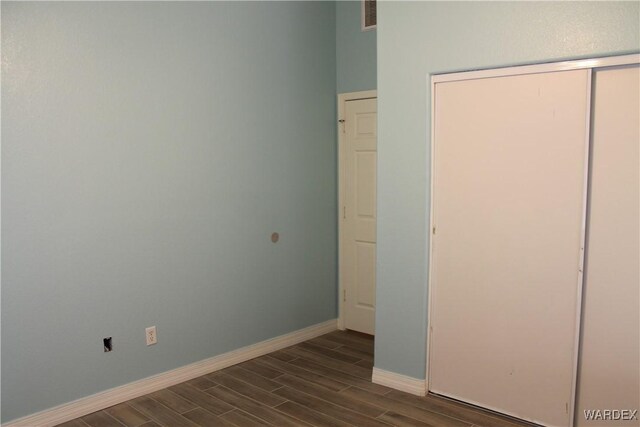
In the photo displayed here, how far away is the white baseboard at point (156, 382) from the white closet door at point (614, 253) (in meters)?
2.21

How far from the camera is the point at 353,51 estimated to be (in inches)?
170

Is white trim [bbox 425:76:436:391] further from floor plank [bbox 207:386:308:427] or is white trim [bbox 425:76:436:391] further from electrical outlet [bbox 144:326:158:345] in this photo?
electrical outlet [bbox 144:326:158:345]

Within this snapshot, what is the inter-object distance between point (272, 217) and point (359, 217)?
0.81m

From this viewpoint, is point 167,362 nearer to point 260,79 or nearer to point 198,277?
point 198,277

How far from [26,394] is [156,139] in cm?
161

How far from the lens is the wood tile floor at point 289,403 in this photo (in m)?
2.93

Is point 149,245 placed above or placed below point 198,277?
above

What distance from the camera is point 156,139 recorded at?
3.28m

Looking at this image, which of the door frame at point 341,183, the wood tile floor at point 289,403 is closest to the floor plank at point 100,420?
the wood tile floor at point 289,403

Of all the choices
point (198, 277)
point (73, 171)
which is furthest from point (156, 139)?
point (198, 277)

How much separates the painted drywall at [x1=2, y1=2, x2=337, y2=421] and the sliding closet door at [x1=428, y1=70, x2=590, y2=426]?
138cm

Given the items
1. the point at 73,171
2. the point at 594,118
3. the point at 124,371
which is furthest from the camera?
the point at 124,371

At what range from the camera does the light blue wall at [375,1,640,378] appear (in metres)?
Result: 2.73

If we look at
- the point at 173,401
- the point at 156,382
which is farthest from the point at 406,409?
the point at 156,382
